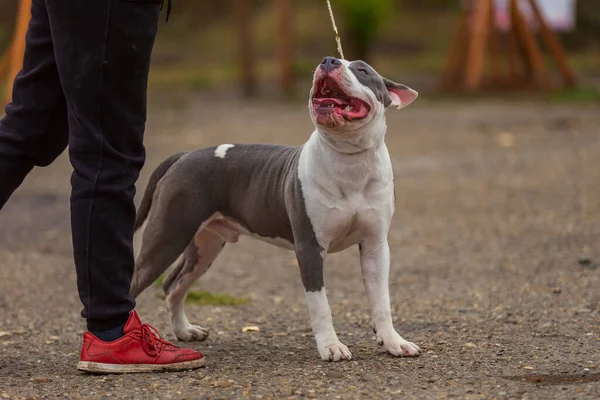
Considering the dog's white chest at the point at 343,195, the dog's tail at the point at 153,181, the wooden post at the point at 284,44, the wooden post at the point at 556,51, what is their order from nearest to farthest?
the dog's white chest at the point at 343,195
the dog's tail at the point at 153,181
the wooden post at the point at 556,51
the wooden post at the point at 284,44

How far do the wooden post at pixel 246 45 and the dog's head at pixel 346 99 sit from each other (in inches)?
499

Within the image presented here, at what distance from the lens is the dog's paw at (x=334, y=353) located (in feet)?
12.8

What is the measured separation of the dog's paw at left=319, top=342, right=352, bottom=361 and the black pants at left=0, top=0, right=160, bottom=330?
0.72m

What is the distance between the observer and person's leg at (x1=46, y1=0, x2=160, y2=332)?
11.6ft

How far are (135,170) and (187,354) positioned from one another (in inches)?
27.2

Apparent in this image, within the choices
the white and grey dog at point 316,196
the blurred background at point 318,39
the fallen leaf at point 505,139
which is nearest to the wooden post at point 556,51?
the blurred background at point 318,39

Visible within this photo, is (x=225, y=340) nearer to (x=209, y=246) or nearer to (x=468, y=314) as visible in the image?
(x=209, y=246)

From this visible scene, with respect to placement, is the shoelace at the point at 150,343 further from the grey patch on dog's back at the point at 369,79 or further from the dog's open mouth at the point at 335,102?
the grey patch on dog's back at the point at 369,79

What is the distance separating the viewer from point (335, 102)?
12.5 feet

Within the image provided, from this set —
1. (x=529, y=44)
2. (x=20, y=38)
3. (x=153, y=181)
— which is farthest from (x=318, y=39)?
(x=153, y=181)

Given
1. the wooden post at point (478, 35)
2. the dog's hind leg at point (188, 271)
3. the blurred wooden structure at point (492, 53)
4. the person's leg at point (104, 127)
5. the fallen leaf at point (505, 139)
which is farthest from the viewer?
the blurred wooden structure at point (492, 53)

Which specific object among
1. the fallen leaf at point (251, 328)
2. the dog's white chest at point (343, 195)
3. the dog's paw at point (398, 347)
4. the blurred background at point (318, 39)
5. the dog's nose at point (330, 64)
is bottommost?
the blurred background at point (318, 39)

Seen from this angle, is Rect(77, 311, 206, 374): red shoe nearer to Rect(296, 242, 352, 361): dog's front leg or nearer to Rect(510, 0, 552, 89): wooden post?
Rect(296, 242, 352, 361): dog's front leg

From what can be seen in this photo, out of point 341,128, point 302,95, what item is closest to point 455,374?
point 341,128
